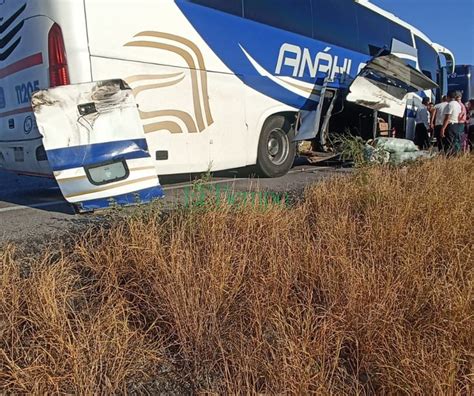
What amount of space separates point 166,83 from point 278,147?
2819 mm

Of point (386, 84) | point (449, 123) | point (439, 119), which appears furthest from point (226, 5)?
point (439, 119)

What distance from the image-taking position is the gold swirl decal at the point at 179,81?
4.82 metres

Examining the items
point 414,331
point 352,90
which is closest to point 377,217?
point 414,331

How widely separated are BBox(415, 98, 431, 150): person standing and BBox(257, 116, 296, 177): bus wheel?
6010 millimetres

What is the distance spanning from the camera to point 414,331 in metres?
1.85

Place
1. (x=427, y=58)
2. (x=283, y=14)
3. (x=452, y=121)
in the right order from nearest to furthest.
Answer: (x=283, y=14) < (x=452, y=121) < (x=427, y=58)

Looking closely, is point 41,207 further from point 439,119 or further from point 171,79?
point 439,119

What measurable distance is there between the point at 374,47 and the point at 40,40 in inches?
308

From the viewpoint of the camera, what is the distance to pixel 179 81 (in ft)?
17.3

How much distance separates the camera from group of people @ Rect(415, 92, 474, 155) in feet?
32.2

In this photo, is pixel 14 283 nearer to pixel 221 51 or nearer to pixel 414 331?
pixel 414 331

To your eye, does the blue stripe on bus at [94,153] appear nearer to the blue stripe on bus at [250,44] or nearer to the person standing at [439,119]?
the blue stripe on bus at [250,44]

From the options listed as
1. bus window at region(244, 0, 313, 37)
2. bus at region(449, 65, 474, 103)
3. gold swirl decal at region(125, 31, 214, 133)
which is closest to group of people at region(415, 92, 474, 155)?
bus window at region(244, 0, 313, 37)

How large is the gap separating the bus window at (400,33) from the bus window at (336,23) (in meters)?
2.22
